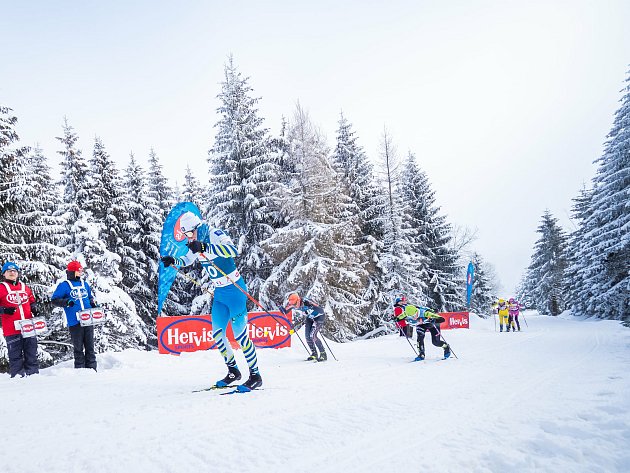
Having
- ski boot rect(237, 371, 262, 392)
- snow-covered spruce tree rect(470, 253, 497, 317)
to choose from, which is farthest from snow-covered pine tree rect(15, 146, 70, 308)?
snow-covered spruce tree rect(470, 253, 497, 317)

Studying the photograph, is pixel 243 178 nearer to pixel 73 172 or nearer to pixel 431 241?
pixel 73 172

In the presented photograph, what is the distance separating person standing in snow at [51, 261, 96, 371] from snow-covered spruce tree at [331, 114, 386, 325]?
17286mm

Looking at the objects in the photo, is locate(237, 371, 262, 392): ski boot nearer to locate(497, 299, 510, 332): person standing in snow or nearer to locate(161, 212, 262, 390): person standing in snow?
locate(161, 212, 262, 390): person standing in snow

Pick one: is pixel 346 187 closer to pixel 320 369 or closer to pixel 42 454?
pixel 320 369

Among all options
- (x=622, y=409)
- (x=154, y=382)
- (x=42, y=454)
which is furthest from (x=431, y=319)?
(x=42, y=454)

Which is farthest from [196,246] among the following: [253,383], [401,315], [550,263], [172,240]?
[550,263]

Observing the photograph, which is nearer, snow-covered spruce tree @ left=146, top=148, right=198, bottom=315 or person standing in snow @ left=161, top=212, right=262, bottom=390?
person standing in snow @ left=161, top=212, right=262, bottom=390

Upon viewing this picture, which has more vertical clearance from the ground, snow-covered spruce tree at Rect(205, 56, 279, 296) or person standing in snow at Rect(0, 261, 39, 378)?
snow-covered spruce tree at Rect(205, 56, 279, 296)

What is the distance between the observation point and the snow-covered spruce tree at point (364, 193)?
77.0 ft

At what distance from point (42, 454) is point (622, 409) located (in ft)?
16.7

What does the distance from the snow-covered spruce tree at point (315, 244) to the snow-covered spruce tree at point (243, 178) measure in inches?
40.3

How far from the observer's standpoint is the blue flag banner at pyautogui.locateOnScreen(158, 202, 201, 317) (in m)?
5.82

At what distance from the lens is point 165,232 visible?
726 centimetres

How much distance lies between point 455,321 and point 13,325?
20.9 meters
